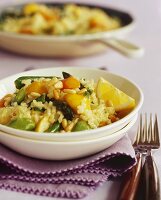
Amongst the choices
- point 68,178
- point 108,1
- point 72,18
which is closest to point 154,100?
point 68,178

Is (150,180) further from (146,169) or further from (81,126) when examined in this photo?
(81,126)

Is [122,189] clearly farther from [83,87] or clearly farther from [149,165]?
[83,87]

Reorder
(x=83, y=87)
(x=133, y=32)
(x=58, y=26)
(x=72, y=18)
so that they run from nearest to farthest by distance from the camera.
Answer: (x=83, y=87) < (x=58, y=26) < (x=72, y=18) < (x=133, y=32)

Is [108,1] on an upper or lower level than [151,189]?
lower

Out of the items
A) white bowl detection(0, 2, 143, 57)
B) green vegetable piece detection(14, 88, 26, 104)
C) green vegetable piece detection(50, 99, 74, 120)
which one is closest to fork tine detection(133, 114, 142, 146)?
green vegetable piece detection(50, 99, 74, 120)

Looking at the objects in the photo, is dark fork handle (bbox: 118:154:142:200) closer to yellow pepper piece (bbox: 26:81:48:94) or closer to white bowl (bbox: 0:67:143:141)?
white bowl (bbox: 0:67:143:141)
